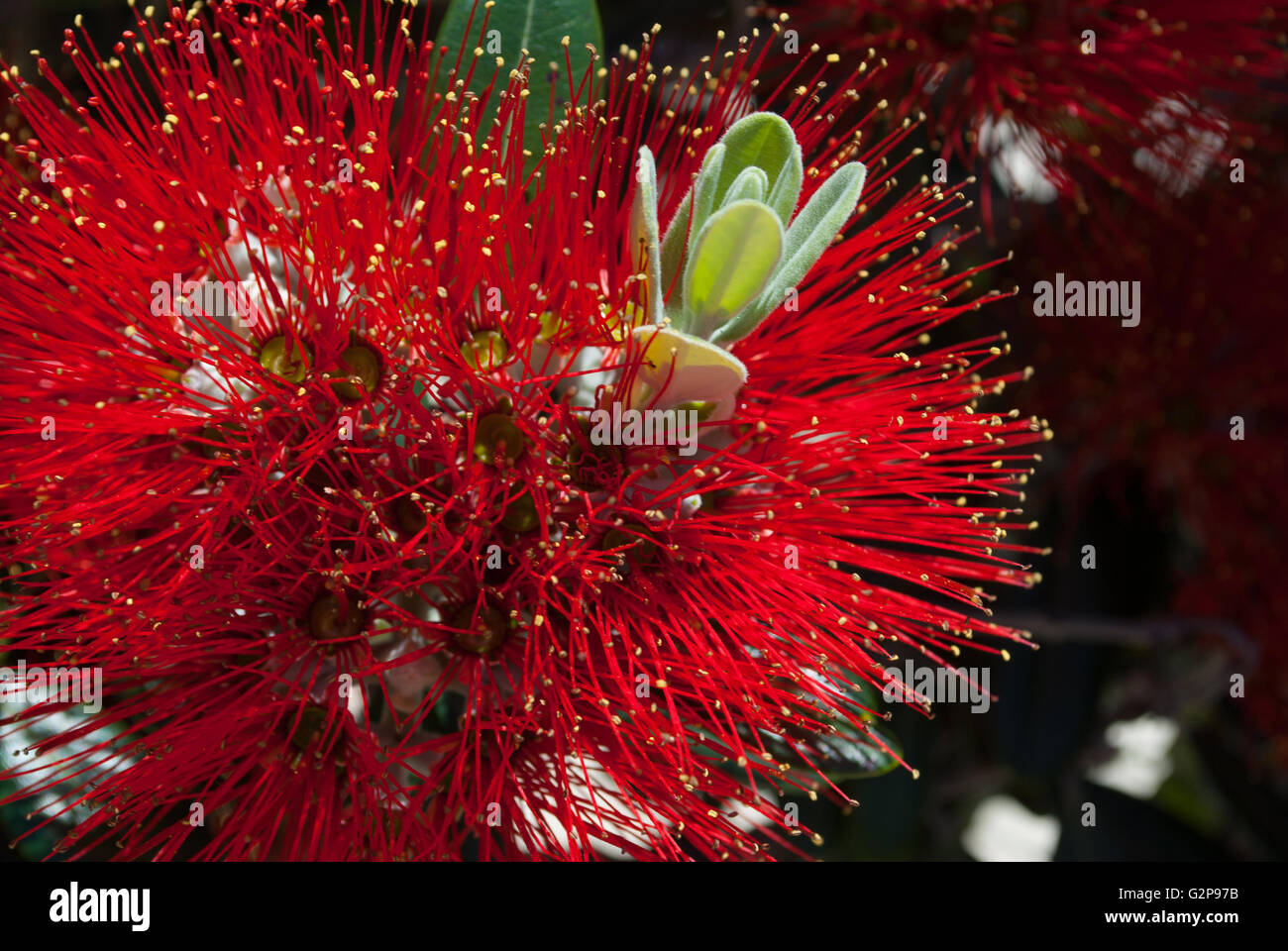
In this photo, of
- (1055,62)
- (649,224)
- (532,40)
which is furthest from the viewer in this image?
(1055,62)

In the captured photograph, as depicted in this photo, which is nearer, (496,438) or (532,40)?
(496,438)

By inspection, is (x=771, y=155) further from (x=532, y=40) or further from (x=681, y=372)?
(x=532, y=40)

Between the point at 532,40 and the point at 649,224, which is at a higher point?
the point at 532,40

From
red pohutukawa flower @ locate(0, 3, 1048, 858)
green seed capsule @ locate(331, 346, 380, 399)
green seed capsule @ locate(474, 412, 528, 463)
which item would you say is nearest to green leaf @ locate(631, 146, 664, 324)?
red pohutukawa flower @ locate(0, 3, 1048, 858)

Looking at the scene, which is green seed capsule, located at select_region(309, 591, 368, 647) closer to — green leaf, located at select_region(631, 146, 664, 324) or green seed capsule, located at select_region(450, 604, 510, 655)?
green seed capsule, located at select_region(450, 604, 510, 655)

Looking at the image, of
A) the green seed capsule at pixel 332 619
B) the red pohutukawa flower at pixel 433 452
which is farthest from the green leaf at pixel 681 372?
the green seed capsule at pixel 332 619

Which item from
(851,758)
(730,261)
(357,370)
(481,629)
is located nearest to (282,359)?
(357,370)

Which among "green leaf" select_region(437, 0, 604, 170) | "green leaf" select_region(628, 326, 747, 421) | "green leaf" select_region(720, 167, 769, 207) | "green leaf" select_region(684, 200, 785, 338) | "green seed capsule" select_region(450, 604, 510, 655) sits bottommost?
"green seed capsule" select_region(450, 604, 510, 655)

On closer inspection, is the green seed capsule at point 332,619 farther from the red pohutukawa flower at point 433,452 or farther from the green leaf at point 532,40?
the green leaf at point 532,40
